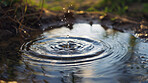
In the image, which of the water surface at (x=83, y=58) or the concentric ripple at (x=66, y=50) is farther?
the concentric ripple at (x=66, y=50)

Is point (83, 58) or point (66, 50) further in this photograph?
point (66, 50)

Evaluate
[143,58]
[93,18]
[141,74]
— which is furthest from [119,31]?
[141,74]

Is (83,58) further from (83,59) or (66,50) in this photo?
(66,50)

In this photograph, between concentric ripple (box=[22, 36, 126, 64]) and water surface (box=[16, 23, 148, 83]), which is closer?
water surface (box=[16, 23, 148, 83])

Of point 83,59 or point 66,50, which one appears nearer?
point 83,59

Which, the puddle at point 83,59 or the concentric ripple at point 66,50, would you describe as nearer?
the puddle at point 83,59

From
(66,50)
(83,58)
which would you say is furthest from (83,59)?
(66,50)
